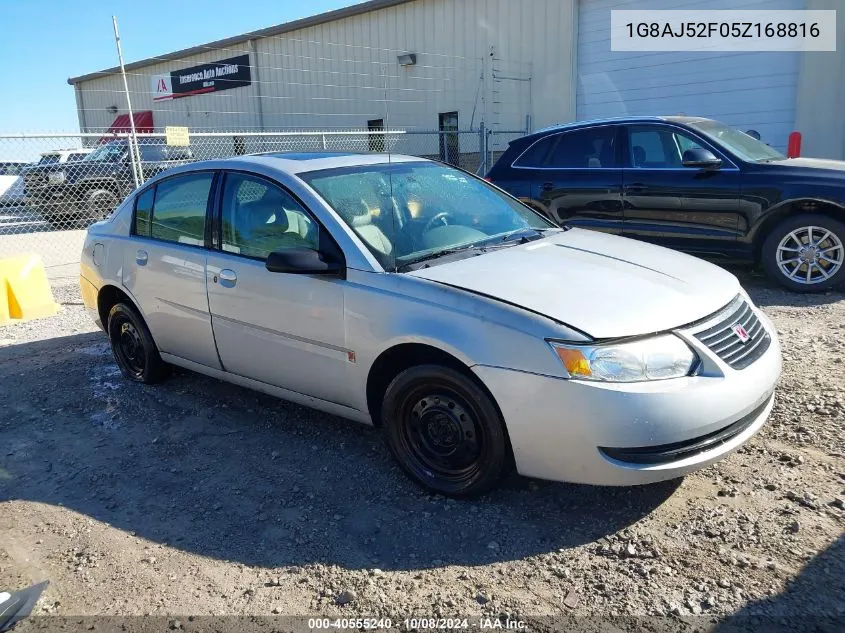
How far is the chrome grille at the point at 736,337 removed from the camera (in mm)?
2789

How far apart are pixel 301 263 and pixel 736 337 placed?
6.70ft

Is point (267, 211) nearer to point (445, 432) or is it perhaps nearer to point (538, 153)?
point (445, 432)

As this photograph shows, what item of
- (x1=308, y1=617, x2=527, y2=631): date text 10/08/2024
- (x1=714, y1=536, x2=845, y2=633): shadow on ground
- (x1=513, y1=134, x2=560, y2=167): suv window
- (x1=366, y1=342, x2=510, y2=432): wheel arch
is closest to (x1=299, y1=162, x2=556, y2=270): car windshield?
(x1=366, y1=342, x2=510, y2=432): wheel arch

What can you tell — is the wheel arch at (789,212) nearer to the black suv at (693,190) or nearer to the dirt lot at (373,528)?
the black suv at (693,190)

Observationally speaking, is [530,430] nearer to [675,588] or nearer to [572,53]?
[675,588]

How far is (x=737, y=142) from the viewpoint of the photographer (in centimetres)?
692

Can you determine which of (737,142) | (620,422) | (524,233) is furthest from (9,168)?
(620,422)

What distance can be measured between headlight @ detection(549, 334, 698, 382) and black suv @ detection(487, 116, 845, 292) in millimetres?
4492

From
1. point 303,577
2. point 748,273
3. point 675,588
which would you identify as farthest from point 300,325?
point 748,273

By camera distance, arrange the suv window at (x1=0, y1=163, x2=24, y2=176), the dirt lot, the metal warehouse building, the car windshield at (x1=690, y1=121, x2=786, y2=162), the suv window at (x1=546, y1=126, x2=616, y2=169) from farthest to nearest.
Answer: the suv window at (x1=0, y1=163, x2=24, y2=176), the metal warehouse building, the suv window at (x1=546, y1=126, x2=616, y2=169), the car windshield at (x1=690, y1=121, x2=786, y2=162), the dirt lot

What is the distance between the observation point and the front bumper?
2.55 m

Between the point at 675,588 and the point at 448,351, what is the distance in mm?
1264

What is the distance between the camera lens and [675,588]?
2.43m

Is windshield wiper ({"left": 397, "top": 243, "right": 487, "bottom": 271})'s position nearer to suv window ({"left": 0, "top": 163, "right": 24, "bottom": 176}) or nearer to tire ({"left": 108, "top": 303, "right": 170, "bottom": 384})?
tire ({"left": 108, "top": 303, "right": 170, "bottom": 384})
